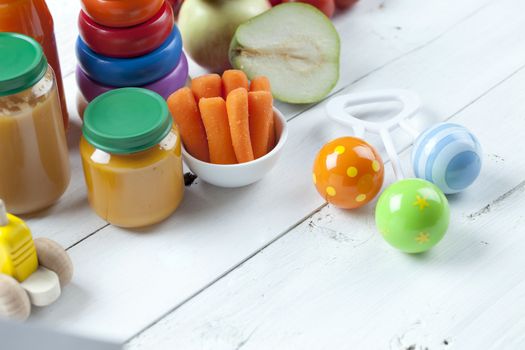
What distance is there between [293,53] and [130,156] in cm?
36

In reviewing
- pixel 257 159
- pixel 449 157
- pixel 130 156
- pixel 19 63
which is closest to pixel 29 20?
pixel 19 63

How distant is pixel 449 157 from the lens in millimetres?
1035

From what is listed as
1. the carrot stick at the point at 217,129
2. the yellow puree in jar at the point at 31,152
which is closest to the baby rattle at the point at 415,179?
the carrot stick at the point at 217,129

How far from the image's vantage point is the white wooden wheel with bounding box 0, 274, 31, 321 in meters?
0.88

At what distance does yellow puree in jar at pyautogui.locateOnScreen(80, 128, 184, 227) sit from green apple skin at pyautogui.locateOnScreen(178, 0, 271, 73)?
27 centimetres

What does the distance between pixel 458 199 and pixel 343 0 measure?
17.8 inches

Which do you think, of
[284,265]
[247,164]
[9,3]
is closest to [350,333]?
[284,265]

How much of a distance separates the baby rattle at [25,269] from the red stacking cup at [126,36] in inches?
11.1

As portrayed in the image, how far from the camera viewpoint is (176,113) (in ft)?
3.48

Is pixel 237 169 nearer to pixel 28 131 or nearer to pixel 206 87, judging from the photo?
pixel 206 87

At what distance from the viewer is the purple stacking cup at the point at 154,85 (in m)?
1.13

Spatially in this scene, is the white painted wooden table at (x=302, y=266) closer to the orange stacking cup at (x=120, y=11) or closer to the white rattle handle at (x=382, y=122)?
the white rattle handle at (x=382, y=122)

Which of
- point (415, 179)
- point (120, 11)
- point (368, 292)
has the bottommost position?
point (368, 292)

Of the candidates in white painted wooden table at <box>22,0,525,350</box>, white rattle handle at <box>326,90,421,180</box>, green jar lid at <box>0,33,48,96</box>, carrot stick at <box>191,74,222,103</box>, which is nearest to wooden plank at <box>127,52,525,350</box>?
white painted wooden table at <box>22,0,525,350</box>
